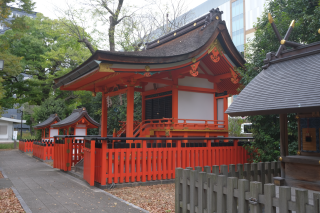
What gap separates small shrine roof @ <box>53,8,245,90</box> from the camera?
339 inches

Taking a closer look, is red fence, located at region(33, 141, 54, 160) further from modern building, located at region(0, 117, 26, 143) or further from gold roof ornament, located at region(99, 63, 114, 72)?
modern building, located at region(0, 117, 26, 143)

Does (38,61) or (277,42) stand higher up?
(38,61)

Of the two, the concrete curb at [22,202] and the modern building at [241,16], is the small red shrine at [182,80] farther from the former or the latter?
the modern building at [241,16]

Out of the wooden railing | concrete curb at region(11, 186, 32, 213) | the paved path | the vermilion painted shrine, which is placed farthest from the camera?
the wooden railing

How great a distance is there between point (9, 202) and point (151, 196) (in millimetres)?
3410

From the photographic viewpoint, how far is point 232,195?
3.91 m

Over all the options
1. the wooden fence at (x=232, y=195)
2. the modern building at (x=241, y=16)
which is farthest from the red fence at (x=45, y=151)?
the modern building at (x=241, y=16)

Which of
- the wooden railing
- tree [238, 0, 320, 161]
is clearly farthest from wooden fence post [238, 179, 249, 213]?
the wooden railing

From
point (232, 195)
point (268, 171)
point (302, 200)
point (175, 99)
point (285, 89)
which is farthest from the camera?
point (175, 99)

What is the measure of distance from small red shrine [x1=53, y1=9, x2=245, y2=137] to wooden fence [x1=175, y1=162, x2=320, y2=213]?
17.1 feet

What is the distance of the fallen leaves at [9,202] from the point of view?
18.2ft

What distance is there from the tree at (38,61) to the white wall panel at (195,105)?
1729 centimetres

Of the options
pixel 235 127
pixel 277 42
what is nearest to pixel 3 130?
pixel 235 127

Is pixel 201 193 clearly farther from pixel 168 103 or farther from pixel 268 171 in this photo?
pixel 168 103
